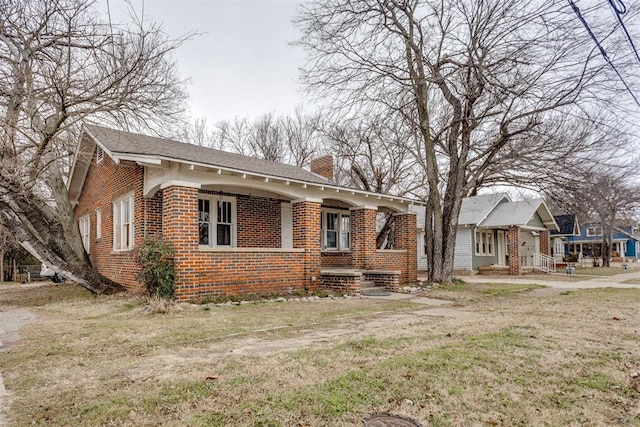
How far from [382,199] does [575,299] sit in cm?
640

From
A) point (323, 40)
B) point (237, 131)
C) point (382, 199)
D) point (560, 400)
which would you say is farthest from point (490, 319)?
point (237, 131)

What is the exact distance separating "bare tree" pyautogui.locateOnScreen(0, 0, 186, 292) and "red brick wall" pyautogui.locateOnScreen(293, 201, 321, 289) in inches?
202

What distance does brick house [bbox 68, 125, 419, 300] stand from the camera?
9.48 m

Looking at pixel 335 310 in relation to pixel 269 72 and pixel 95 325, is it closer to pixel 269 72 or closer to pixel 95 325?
pixel 95 325

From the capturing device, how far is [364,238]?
1391 centimetres

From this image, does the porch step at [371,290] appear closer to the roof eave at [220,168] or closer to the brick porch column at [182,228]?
the roof eave at [220,168]

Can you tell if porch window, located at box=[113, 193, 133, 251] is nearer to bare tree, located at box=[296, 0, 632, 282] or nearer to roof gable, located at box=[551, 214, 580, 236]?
bare tree, located at box=[296, 0, 632, 282]

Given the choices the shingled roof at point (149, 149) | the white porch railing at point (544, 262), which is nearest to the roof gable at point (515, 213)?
the white porch railing at point (544, 262)

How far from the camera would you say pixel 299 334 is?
612cm

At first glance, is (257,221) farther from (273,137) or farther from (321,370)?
(273,137)

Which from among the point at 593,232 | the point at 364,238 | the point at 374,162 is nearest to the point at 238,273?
the point at 364,238

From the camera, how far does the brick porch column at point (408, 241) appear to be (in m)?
15.4

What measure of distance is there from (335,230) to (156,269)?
27.9 ft

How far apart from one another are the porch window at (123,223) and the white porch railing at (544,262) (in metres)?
23.1
